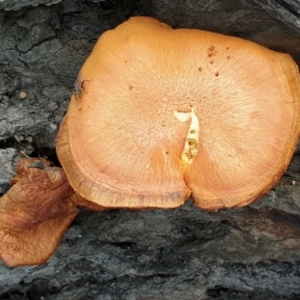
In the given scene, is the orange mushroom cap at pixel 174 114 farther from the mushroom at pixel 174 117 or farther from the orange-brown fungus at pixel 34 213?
the orange-brown fungus at pixel 34 213

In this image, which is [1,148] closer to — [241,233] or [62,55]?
[62,55]

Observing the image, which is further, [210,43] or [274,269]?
[274,269]

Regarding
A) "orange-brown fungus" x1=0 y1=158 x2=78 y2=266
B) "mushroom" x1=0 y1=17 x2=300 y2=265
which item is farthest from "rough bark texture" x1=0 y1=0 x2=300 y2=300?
"mushroom" x1=0 y1=17 x2=300 y2=265

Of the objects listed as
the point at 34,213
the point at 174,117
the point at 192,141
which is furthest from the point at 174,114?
the point at 34,213

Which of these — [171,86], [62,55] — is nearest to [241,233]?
[171,86]

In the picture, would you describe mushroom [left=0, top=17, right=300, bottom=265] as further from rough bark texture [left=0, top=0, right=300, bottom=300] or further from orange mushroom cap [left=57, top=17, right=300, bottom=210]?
rough bark texture [left=0, top=0, right=300, bottom=300]
